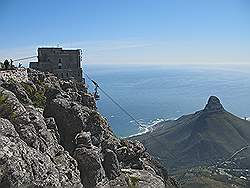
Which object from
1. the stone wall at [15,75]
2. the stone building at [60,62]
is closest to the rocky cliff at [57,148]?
the stone wall at [15,75]

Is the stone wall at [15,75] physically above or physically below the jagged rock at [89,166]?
above

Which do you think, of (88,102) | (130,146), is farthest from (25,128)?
(88,102)

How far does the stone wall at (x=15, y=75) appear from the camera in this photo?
1253 inches

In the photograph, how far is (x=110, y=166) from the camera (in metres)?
27.8

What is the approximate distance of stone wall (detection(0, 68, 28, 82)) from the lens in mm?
31828

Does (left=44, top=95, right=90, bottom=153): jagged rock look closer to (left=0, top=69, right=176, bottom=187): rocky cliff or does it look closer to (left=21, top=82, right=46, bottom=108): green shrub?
(left=0, top=69, right=176, bottom=187): rocky cliff

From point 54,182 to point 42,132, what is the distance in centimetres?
541

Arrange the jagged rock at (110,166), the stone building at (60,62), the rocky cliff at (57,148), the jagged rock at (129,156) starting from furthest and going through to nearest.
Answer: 1. the stone building at (60,62)
2. the jagged rock at (129,156)
3. the jagged rock at (110,166)
4. the rocky cliff at (57,148)

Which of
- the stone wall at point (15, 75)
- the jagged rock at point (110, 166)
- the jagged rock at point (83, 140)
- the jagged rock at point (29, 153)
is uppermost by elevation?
the stone wall at point (15, 75)

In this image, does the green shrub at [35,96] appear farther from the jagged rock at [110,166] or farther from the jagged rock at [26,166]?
the jagged rock at [26,166]

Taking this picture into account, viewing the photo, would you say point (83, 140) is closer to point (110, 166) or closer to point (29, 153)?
point (110, 166)

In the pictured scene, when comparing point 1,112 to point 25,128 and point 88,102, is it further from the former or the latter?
point 88,102

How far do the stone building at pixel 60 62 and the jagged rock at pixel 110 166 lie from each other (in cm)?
2540

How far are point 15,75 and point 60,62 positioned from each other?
18.5 m
